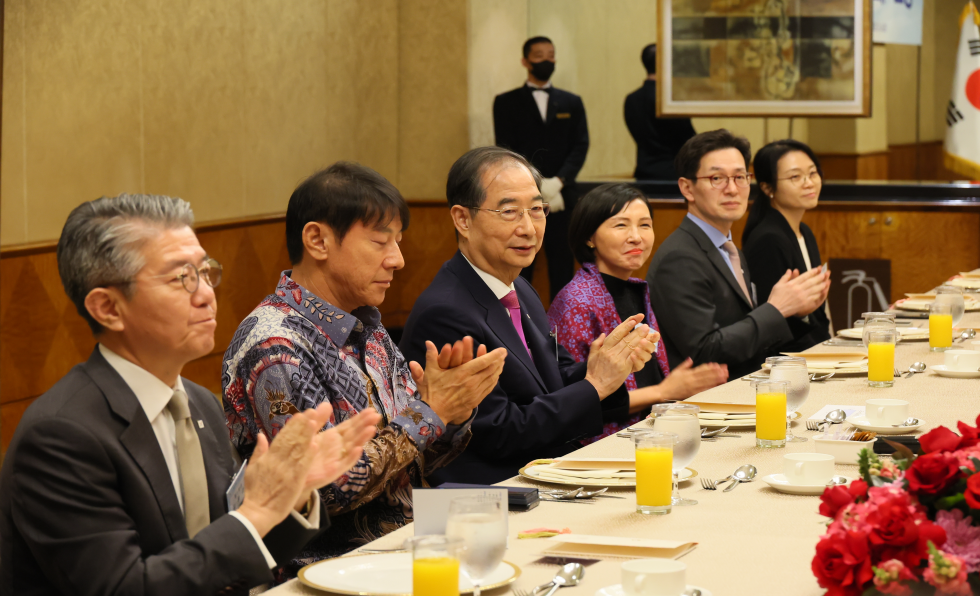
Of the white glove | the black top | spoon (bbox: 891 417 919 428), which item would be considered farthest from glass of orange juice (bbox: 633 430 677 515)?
the white glove

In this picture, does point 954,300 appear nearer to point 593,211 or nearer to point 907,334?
point 907,334

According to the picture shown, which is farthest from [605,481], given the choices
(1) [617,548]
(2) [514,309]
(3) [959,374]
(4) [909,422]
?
(3) [959,374]

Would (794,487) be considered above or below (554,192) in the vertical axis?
below

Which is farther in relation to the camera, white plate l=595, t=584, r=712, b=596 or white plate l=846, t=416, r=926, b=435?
white plate l=846, t=416, r=926, b=435

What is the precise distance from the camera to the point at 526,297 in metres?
3.20

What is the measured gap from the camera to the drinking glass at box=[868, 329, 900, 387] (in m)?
2.89

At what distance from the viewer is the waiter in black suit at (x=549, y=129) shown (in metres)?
7.73

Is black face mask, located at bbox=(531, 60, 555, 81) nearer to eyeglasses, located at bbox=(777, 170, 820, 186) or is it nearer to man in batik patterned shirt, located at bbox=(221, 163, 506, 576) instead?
eyeglasses, located at bbox=(777, 170, 820, 186)

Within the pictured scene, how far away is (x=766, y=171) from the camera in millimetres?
4805

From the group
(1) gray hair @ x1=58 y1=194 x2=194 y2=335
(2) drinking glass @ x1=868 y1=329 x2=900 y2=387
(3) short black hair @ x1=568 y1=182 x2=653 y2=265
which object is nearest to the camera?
(1) gray hair @ x1=58 y1=194 x2=194 y2=335

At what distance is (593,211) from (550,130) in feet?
13.8

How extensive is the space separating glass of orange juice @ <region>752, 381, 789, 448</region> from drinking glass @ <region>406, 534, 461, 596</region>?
1.13 meters

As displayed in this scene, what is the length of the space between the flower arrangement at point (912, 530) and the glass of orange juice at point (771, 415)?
96 cm

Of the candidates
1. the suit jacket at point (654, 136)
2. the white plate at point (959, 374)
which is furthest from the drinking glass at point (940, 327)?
the suit jacket at point (654, 136)
